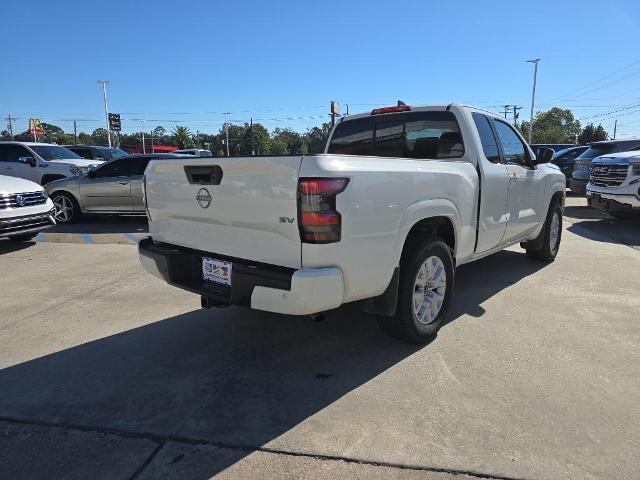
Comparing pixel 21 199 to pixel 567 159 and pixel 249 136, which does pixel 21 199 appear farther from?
pixel 249 136

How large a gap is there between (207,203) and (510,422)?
2374 mm

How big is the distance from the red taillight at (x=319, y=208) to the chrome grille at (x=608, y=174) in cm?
866

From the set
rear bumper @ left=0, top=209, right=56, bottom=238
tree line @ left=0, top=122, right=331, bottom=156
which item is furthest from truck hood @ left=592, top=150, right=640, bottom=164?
tree line @ left=0, top=122, right=331, bottom=156

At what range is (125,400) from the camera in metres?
3.02

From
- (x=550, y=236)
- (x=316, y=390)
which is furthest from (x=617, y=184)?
(x=316, y=390)

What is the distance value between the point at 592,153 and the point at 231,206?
1254cm

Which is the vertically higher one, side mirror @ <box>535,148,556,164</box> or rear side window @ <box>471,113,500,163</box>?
rear side window @ <box>471,113,500,163</box>

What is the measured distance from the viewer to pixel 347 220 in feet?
9.36

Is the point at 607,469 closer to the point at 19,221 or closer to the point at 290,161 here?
the point at 290,161

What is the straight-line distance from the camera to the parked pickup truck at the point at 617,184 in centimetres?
905

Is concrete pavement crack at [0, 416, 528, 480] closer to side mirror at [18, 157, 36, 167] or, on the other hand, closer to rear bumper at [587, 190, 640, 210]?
rear bumper at [587, 190, 640, 210]

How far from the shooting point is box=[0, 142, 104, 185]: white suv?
38.7 ft

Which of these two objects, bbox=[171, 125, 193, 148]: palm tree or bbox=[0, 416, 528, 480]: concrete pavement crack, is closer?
bbox=[0, 416, 528, 480]: concrete pavement crack

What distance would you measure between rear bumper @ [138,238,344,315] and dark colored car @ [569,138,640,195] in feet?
39.8
